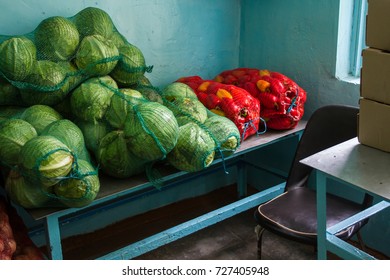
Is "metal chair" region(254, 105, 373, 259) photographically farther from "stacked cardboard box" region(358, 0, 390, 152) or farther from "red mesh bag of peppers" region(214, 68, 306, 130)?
"stacked cardboard box" region(358, 0, 390, 152)

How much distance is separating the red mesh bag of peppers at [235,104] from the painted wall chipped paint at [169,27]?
46cm

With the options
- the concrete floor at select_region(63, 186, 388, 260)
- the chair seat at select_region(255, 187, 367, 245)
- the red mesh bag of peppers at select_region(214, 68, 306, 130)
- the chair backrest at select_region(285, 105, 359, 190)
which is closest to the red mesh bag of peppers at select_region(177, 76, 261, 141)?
the red mesh bag of peppers at select_region(214, 68, 306, 130)

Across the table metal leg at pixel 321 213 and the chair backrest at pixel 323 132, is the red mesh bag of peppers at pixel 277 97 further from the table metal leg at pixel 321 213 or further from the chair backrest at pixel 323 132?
the table metal leg at pixel 321 213

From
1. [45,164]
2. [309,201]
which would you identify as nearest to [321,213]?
[309,201]

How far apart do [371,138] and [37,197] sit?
1.49 m

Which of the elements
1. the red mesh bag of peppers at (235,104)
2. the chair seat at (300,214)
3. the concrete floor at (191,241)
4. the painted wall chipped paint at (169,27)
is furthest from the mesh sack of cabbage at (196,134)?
the concrete floor at (191,241)

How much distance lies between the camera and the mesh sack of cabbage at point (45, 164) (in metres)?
1.97

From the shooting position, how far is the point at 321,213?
2.12 meters

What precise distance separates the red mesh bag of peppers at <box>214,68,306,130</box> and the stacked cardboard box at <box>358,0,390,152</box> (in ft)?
2.51

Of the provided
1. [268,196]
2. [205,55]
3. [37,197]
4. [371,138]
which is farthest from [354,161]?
[205,55]

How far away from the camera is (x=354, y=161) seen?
6.64 feet

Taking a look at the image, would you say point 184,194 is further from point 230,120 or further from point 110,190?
point 110,190

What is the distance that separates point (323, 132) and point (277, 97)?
0.34 m

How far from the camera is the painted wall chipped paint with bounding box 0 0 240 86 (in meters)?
2.65
